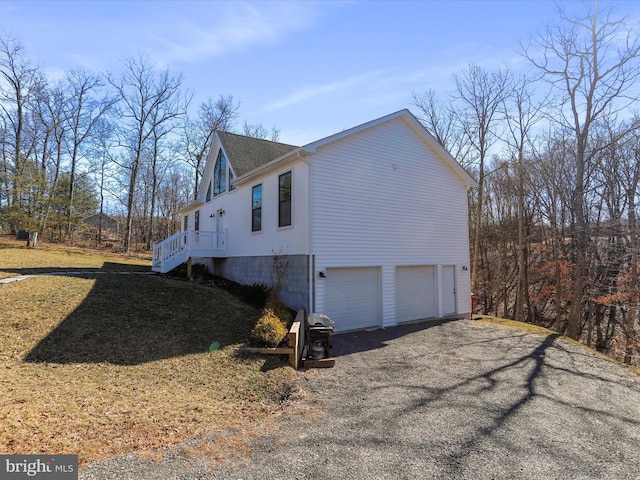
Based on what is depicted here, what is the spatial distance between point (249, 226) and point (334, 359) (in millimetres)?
7172

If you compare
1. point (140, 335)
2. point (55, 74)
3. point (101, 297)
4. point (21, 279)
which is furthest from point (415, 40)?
point (55, 74)

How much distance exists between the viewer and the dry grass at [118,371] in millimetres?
3895

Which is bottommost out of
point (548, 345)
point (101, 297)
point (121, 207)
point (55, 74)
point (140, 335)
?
point (548, 345)

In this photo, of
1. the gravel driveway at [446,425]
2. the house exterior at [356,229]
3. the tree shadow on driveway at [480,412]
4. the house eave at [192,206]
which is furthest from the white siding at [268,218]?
the gravel driveway at [446,425]

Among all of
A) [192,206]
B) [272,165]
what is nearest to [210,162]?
[192,206]

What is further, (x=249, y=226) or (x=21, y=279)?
(x=249, y=226)

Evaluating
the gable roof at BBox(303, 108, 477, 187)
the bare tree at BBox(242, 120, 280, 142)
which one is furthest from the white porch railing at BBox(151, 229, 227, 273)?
the bare tree at BBox(242, 120, 280, 142)

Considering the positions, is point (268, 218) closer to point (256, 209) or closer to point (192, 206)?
point (256, 209)

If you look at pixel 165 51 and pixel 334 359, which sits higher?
pixel 165 51

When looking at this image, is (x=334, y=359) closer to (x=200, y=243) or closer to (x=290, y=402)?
(x=290, y=402)

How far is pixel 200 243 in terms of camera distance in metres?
14.4

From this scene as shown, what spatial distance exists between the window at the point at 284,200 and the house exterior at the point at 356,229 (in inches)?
1.3

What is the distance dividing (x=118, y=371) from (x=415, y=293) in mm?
9510

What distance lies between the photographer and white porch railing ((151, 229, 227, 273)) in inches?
536
